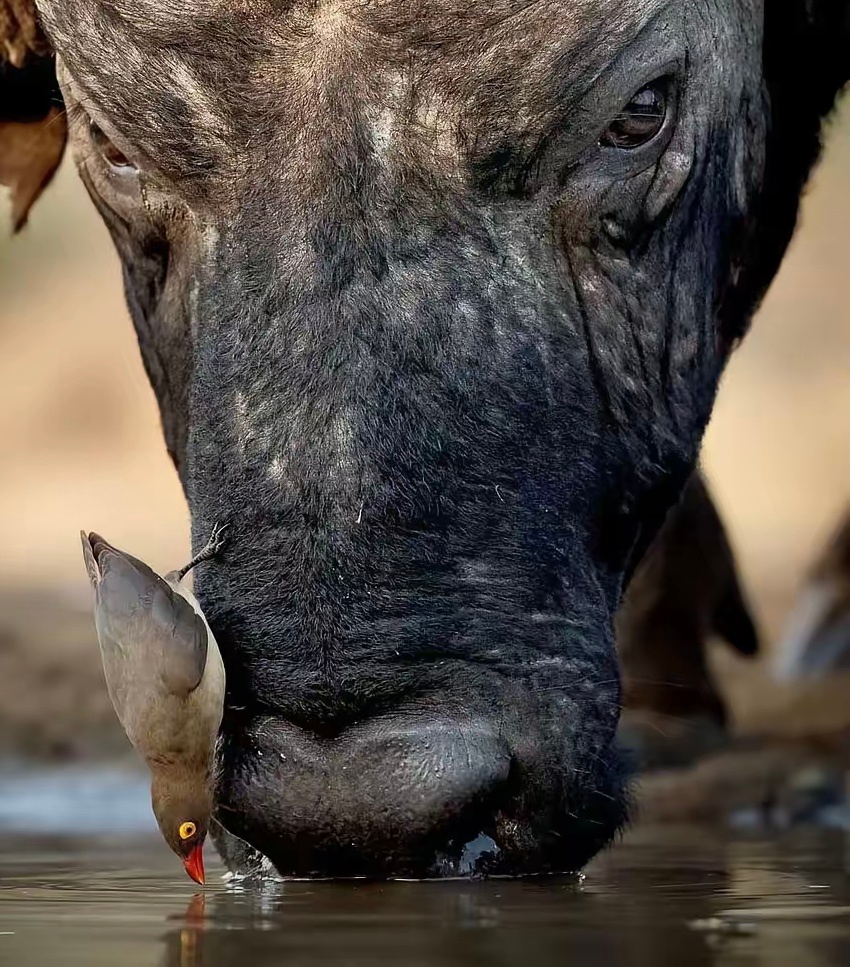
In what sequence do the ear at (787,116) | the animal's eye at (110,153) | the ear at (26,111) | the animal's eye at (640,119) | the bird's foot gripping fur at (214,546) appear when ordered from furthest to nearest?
the ear at (26,111) < the ear at (787,116) < the animal's eye at (110,153) < the animal's eye at (640,119) < the bird's foot gripping fur at (214,546)

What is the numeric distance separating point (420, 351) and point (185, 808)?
1.05 meters

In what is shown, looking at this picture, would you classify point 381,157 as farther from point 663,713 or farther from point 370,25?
point 663,713

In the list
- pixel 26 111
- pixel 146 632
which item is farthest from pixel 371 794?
pixel 26 111

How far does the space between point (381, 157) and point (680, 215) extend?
0.99 meters

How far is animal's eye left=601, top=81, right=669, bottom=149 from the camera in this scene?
501 centimetres

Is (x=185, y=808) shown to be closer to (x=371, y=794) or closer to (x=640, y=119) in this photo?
(x=371, y=794)

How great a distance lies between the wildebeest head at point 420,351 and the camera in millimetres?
4090

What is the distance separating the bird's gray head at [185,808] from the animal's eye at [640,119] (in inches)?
73.1

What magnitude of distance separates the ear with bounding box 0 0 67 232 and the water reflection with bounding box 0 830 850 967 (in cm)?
262

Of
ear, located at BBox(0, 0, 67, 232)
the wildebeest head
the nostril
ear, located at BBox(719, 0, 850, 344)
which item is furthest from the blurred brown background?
Answer: the nostril

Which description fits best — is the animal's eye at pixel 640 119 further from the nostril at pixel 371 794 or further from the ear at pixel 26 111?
the ear at pixel 26 111

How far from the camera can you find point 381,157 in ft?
15.1

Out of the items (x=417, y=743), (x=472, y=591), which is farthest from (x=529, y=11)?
(x=417, y=743)

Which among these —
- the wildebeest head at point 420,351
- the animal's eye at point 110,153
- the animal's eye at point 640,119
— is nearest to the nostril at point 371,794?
the wildebeest head at point 420,351
